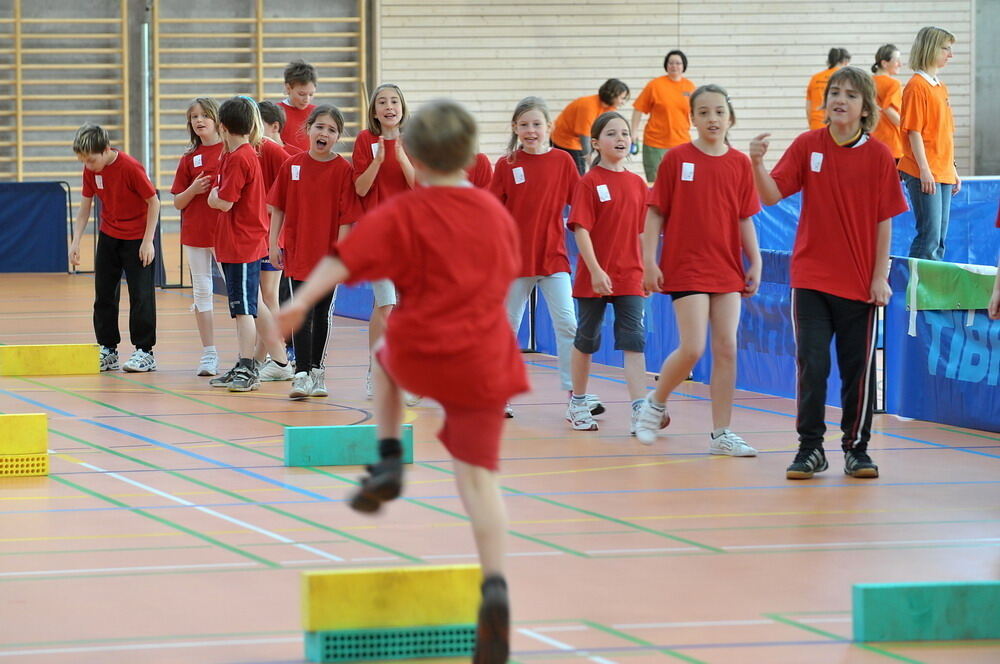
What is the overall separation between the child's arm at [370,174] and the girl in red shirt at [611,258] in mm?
1014

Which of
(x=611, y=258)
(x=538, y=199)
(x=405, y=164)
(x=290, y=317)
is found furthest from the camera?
(x=405, y=164)

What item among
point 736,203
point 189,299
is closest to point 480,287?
point 736,203

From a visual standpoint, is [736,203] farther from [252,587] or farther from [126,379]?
[126,379]

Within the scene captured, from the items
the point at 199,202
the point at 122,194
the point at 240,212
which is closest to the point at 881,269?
the point at 240,212

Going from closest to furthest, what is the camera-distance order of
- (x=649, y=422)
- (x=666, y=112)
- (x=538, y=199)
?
(x=649, y=422)
(x=538, y=199)
(x=666, y=112)

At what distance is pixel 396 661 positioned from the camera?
3355 mm

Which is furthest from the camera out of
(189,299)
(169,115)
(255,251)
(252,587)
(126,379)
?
(169,115)

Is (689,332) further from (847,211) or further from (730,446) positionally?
(847,211)

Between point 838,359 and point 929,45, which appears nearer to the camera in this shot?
point 838,359

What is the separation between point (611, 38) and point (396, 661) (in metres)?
16.0

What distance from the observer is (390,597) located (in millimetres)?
3314

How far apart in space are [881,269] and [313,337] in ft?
10.5

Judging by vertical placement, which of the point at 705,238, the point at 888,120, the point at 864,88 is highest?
the point at 888,120

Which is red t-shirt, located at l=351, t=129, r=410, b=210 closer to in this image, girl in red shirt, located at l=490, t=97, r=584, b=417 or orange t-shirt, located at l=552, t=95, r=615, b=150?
girl in red shirt, located at l=490, t=97, r=584, b=417
